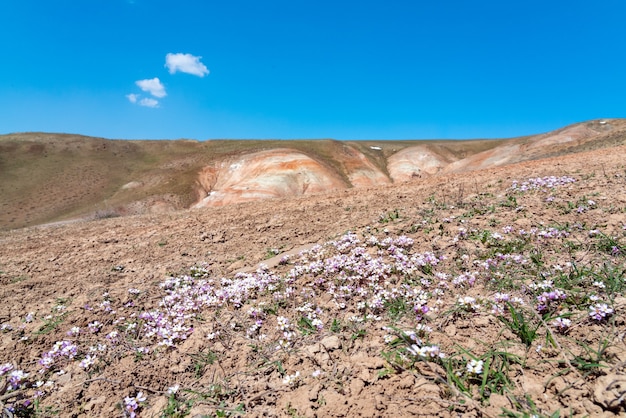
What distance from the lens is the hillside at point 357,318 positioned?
315 centimetres

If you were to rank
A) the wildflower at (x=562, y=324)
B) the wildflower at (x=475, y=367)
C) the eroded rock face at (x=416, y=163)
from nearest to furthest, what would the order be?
the wildflower at (x=475, y=367)
the wildflower at (x=562, y=324)
the eroded rock face at (x=416, y=163)

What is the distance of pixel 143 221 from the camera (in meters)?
15.1

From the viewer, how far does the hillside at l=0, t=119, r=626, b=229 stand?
5381 cm

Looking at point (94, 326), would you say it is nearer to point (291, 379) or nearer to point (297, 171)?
point (291, 379)

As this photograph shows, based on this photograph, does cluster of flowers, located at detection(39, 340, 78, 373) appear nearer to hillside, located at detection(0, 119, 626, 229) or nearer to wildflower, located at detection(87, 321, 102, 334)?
wildflower, located at detection(87, 321, 102, 334)

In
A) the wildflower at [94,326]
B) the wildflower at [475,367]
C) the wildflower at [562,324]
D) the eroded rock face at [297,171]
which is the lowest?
the wildflower at [94,326]

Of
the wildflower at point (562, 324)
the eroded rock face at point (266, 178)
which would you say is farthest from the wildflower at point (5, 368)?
the eroded rock face at point (266, 178)

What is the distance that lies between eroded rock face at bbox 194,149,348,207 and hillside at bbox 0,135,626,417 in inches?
1620

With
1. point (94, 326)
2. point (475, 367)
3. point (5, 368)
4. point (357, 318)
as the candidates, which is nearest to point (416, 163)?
point (357, 318)

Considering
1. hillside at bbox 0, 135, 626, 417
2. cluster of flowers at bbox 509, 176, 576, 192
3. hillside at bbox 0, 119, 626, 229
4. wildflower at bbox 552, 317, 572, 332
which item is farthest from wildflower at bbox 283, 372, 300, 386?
hillside at bbox 0, 119, 626, 229

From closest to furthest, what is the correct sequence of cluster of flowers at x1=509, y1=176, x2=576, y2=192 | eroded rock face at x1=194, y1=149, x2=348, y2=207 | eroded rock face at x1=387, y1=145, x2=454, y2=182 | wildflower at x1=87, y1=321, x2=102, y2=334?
wildflower at x1=87, y1=321, x2=102, y2=334 < cluster of flowers at x1=509, y1=176, x2=576, y2=192 < eroded rock face at x1=194, y1=149, x2=348, y2=207 < eroded rock face at x1=387, y1=145, x2=454, y2=182

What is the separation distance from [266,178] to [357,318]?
2043 inches

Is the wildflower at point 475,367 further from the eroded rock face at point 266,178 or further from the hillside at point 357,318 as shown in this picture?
the eroded rock face at point 266,178

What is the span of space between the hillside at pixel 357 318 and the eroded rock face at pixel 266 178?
135ft
